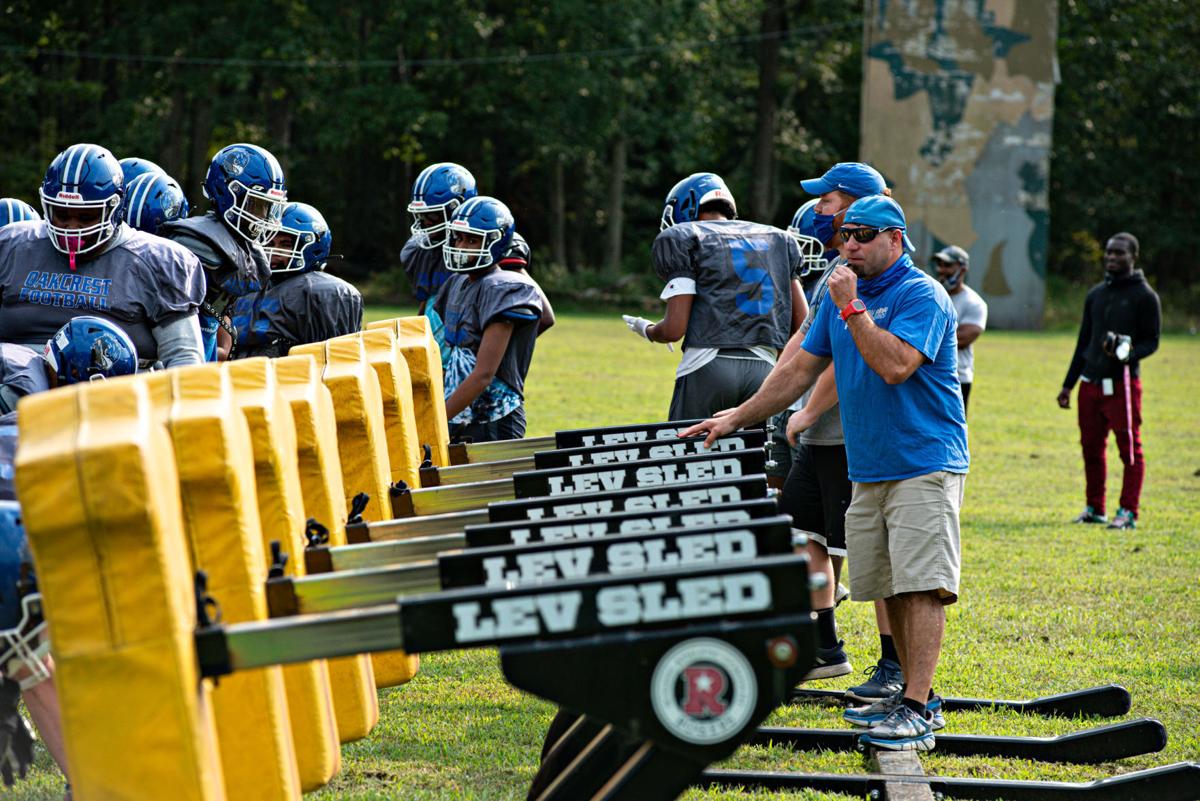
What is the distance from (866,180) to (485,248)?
6.43ft

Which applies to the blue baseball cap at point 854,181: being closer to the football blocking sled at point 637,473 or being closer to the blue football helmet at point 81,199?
the football blocking sled at point 637,473

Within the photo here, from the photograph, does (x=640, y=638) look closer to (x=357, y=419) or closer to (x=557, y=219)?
(x=357, y=419)

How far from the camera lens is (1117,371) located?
10.8 metres

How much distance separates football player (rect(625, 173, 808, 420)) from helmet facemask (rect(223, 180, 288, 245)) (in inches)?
68.9

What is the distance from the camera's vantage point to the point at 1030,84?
34781mm

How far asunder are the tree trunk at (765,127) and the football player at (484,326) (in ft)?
116

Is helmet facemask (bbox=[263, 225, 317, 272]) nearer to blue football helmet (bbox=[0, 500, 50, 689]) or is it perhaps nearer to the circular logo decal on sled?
blue football helmet (bbox=[0, 500, 50, 689])

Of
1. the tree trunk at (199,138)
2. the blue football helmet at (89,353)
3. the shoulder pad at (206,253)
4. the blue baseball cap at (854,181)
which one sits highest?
the tree trunk at (199,138)

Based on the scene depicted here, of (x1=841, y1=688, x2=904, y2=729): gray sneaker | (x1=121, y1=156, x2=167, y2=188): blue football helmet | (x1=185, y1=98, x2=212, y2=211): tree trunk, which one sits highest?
(x1=185, y1=98, x2=212, y2=211): tree trunk

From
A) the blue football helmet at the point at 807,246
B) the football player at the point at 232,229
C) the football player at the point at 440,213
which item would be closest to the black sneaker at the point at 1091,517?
the blue football helmet at the point at 807,246

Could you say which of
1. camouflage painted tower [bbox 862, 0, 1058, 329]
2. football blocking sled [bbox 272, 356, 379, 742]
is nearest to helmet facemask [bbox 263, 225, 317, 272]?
football blocking sled [bbox 272, 356, 379, 742]

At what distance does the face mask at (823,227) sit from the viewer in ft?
21.0

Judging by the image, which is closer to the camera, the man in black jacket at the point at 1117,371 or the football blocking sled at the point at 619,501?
the football blocking sled at the point at 619,501

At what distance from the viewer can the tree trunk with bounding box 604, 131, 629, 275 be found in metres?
41.4
